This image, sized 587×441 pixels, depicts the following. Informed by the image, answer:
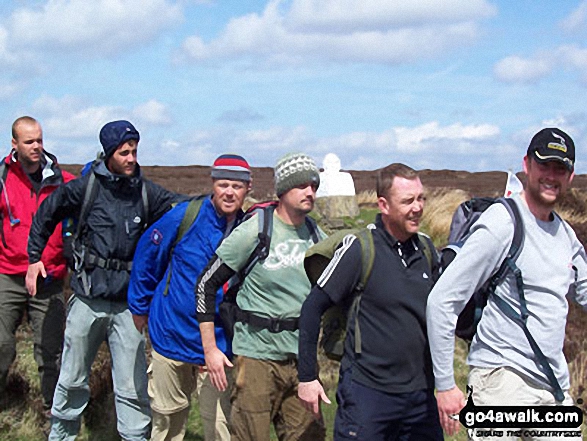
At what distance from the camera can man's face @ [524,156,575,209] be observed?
3.25 metres

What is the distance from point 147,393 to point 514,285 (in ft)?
8.73

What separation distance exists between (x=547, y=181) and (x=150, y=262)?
7.82 feet

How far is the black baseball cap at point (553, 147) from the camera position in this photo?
323 cm

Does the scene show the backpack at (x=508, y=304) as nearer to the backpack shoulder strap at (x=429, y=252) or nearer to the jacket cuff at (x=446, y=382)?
the backpack shoulder strap at (x=429, y=252)

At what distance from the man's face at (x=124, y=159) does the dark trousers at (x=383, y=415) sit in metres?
2.05

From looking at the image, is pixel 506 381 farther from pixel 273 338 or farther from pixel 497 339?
pixel 273 338

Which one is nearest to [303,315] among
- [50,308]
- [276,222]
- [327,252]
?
[327,252]

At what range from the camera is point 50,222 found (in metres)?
4.98

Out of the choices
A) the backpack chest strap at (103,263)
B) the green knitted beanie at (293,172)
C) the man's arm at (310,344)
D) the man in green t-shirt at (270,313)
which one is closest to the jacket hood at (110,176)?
the backpack chest strap at (103,263)

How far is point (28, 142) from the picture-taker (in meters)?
5.57

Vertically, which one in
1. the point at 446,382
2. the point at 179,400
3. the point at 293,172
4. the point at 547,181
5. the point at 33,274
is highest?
the point at 293,172

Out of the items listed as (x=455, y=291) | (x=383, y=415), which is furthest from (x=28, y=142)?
(x=455, y=291)

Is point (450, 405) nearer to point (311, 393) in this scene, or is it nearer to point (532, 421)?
point (532, 421)

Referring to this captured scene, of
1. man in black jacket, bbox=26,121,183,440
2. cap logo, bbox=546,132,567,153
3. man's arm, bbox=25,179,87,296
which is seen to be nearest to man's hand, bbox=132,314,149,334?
man in black jacket, bbox=26,121,183,440
